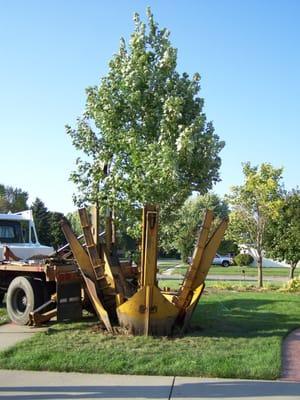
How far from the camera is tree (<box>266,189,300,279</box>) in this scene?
2281cm

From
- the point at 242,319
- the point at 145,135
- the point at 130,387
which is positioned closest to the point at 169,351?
the point at 130,387

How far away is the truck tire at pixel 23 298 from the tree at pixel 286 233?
13238 millimetres

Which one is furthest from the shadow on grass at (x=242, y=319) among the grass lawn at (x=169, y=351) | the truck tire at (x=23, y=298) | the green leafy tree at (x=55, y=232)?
the green leafy tree at (x=55, y=232)

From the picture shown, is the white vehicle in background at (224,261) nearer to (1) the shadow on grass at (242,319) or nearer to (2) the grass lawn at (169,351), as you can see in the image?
(1) the shadow on grass at (242,319)

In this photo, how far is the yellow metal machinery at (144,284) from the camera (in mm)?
9273

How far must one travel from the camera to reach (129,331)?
939 centimetres

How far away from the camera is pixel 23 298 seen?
11.9m

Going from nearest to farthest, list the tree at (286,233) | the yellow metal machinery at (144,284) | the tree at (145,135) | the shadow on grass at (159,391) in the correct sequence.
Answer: the shadow on grass at (159,391) < the yellow metal machinery at (144,284) < the tree at (145,135) < the tree at (286,233)

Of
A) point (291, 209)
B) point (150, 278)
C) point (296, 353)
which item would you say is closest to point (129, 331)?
point (150, 278)

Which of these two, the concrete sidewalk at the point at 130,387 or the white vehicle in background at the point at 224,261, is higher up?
the white vehicle in background at the point at 224,261

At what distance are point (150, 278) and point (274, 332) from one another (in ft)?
8.59

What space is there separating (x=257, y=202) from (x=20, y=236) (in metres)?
10.3

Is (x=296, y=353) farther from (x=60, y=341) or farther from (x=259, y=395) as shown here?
(x=60, y=341)

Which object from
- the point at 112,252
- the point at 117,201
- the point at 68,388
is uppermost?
the point at 117,201
